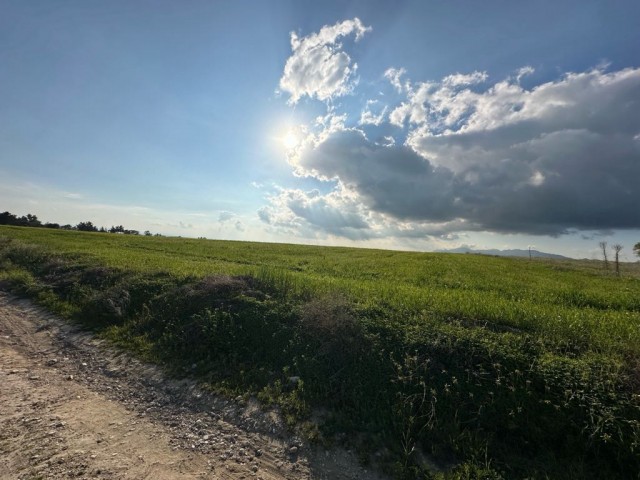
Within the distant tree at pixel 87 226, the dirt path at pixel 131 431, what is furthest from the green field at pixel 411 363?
the distant tree at pixel 87 226

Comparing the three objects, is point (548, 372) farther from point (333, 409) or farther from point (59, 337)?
point (59, 337)

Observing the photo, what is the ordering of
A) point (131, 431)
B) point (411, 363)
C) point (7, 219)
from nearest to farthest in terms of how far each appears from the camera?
point (131, 431) → point (411, 363) → point (7, 219)

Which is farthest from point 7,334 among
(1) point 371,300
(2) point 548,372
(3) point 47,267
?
(2) point 548,372

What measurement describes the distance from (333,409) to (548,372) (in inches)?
191

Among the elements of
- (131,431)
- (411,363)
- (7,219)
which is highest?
(7,219)

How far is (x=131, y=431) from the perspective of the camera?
6738mm

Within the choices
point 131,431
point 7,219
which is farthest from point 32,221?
point 131,431

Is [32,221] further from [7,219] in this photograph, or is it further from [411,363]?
[411,363]

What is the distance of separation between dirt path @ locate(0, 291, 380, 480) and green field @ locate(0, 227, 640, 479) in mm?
588

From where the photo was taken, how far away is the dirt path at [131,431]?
5773 millimetres

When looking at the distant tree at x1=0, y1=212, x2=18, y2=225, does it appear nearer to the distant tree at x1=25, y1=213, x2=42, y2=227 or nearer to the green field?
the distant tree at x1=25, y1=213, x2=42, y2=227

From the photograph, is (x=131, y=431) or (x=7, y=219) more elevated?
(x=7, y=219)

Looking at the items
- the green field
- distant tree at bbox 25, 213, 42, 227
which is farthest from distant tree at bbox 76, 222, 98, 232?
the green field

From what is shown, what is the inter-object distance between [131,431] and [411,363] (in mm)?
6214
